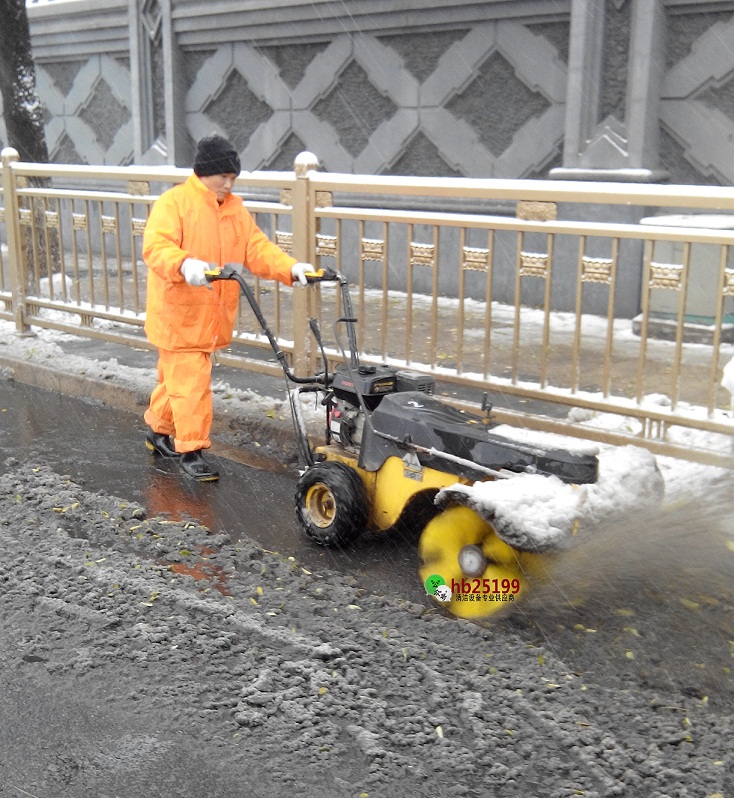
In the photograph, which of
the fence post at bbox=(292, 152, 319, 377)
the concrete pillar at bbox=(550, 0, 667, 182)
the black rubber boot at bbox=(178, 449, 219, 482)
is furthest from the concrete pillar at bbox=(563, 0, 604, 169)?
the black rubber boot at bbox=(178, 449, 219, 482)

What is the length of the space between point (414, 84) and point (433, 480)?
8446 mm

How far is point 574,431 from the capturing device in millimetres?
5406

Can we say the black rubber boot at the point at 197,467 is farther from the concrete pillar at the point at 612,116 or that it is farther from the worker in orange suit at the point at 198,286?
the concrete pillar at the point at 612,116

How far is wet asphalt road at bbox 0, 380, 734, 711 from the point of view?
12.1ft

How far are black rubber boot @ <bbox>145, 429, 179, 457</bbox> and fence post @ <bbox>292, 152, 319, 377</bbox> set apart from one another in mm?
1073

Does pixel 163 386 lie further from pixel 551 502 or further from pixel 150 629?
pixel 551 502

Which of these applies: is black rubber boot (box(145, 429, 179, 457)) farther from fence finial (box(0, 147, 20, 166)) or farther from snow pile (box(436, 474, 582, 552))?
fence finial (box(0, 147, 20, 166))

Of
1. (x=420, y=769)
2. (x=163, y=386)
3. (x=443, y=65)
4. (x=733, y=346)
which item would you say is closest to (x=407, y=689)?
(x=420, y=769)

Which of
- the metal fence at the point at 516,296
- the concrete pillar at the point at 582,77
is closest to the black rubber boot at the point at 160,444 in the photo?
the metal fence at the point at 516,296

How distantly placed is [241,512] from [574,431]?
1729mm

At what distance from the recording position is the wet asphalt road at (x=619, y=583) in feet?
12.1

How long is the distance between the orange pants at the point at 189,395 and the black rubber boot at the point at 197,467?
0.20ft

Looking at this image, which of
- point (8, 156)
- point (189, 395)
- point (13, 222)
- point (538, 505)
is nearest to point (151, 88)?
point (8, 156)

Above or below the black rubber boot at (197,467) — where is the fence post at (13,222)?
above
